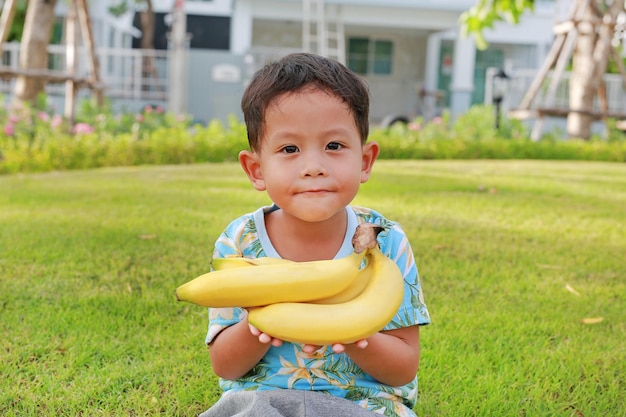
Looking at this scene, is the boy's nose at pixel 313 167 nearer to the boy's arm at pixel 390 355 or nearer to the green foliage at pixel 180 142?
the boy's arm at pixel 390 355

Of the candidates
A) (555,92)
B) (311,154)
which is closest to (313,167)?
(311,154)

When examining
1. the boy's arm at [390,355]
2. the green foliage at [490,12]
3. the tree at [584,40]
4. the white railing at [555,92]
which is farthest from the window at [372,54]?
the boy's arm at [390,355]

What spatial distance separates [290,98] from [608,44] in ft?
41.6

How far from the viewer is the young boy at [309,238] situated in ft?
5.79

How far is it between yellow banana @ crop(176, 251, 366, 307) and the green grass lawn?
1004 millimetres

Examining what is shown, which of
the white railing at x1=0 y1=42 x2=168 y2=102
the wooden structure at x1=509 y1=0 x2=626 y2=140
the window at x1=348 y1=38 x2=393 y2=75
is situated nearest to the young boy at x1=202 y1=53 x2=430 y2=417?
the wooden structure at x1=509 y1=0 x2=626 y2=140

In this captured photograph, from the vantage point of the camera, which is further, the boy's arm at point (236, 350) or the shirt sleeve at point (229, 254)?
the shirt sleeve at point (229, 254)

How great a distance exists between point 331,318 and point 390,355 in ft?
1.21

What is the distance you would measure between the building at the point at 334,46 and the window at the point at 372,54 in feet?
0.11

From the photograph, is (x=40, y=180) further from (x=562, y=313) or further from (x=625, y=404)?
(x=625, y=404)

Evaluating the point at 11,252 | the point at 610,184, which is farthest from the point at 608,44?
the point at 11,252

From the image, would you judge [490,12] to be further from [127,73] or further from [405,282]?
[405,282]

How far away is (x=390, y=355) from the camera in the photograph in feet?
5.90

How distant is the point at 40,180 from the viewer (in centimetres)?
720
